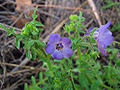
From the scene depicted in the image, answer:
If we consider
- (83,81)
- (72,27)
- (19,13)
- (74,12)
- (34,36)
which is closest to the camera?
(34,36)

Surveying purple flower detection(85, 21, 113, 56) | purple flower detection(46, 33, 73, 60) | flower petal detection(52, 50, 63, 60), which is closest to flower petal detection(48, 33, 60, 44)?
purple flower detection(46, 33, 73, 60)

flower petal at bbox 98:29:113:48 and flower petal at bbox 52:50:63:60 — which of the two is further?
flower petal at bbox 52:50:63:60

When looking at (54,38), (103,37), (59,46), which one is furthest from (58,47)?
(103,37)

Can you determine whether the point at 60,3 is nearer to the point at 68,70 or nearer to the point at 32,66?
the point at 32,66

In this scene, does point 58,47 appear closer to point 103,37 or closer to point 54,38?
point 54,38

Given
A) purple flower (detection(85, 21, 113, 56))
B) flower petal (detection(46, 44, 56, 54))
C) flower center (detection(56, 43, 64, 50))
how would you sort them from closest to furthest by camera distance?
1. purple flower (detection(85, 21, 113, 56))
2. flower petal (detection(46, 44, 56, 54))
3. flower center (detection(56, 43, 64, 50))

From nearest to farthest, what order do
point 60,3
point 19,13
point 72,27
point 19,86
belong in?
point 72,27 → point 19,86 → point 19,13 → point 60,3

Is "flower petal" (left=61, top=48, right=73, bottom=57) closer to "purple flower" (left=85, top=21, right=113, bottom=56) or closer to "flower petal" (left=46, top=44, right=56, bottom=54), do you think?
"flower petal" (left=46, top=44, right=56, bottom=54)

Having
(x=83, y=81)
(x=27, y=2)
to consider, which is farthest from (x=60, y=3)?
(x=83, y=81)
